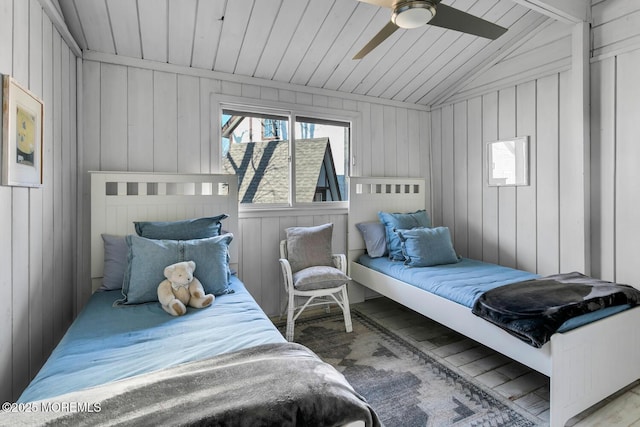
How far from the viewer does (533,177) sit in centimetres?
295

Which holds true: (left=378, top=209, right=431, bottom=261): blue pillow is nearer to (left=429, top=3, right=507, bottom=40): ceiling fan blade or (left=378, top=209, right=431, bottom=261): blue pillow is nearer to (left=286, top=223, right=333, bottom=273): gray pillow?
(left=286, top=223, right=333, bottom=273): gray pillow

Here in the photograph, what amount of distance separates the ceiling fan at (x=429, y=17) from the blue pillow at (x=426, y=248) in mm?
1618

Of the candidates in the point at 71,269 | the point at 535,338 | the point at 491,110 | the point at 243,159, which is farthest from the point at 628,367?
the point at 71,269

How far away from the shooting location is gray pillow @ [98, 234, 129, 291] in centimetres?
215

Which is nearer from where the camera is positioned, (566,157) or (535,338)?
(535,338)

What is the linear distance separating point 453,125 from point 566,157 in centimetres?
124

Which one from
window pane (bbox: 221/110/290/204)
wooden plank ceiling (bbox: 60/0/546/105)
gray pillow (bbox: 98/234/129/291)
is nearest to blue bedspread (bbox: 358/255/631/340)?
window pane (bbox: 221/110/290/204)

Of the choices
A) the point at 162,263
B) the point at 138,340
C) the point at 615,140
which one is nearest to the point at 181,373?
the point at 138,340

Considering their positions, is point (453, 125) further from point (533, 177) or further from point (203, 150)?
point (203, 150)

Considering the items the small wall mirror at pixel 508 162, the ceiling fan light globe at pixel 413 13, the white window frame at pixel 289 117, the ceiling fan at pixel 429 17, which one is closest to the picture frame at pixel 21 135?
the white window frame at pixel 289 117

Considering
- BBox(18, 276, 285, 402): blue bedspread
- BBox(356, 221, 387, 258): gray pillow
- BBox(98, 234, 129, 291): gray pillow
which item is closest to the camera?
BBox(18, 276, 285, 402): blue bedspread

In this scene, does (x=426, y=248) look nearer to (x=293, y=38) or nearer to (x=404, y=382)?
(x=404, y=382)

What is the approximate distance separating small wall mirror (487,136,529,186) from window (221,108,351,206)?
150cm

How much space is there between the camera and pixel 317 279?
2.64 metres
